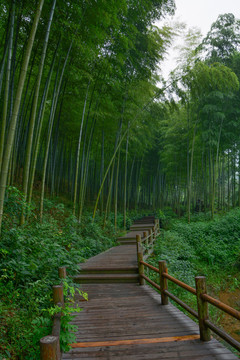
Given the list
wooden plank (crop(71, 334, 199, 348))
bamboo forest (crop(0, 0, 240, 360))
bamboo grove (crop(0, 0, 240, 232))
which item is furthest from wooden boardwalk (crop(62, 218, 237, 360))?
bamboo grove (crop(0, 0, 240, 232))

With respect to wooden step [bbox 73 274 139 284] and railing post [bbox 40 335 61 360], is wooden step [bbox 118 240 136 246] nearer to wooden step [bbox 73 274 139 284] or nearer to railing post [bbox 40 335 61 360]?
wooden step [bbox 73 274 139 284]

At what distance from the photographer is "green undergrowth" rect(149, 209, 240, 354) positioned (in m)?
5.25

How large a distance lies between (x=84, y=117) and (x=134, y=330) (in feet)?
25.8

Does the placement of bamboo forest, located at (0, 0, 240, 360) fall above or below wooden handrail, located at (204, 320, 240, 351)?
above

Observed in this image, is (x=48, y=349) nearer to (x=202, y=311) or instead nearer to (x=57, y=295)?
(x=57, y=295)

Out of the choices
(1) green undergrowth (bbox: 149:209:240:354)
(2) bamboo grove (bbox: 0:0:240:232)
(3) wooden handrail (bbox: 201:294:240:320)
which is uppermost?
(2) bamboo grove (bbox: 0:0:240:232)

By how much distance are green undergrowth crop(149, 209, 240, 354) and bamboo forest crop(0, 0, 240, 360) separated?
5 cm

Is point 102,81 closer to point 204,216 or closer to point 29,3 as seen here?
point 29,3

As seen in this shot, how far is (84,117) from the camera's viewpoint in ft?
29.1

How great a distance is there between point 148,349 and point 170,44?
7.94 meters

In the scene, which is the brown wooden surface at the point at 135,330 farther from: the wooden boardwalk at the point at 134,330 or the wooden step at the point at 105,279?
the wooden step at the point at 105,279

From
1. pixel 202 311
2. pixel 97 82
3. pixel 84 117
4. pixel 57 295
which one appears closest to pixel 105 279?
pixel 57 295

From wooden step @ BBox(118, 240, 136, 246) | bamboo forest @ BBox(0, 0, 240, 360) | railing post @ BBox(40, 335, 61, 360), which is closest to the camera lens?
railing post @ BBox(40, 335, 61, 360)

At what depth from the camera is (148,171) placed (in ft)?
57.7
